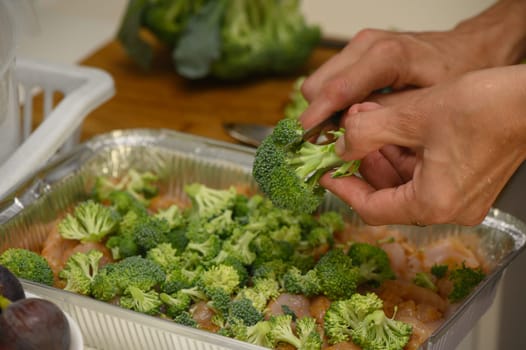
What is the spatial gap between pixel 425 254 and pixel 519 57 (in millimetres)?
562

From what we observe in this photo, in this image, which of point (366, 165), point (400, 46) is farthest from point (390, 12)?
point (366, 165)

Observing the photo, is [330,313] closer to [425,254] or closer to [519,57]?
[425,254]

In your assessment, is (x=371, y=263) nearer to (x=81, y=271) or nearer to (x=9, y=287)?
(x=81, y=271)

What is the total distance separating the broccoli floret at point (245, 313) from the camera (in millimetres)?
1378

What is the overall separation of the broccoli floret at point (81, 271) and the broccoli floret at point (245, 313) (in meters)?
0.28

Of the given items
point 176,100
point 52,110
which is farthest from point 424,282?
point 176,100

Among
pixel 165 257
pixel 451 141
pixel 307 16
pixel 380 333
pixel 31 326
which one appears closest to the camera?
pixel 31 326

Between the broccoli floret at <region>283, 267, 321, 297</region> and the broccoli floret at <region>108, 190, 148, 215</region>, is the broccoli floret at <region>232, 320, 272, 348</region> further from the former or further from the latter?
the broccoli floret at <region>108, 190, 148, 215</region>

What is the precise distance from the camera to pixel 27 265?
57.0 inches

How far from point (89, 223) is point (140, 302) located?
0.94 feet

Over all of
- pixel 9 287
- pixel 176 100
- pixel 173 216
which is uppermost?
pixel 9 287

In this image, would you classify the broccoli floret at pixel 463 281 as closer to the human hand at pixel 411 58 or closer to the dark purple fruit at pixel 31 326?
the human hand at pixel 411 58

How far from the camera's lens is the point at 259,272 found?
1.52 m

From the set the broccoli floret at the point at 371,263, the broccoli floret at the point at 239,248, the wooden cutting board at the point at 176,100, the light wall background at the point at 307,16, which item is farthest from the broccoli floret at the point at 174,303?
the light wall background at the point at 307,16
